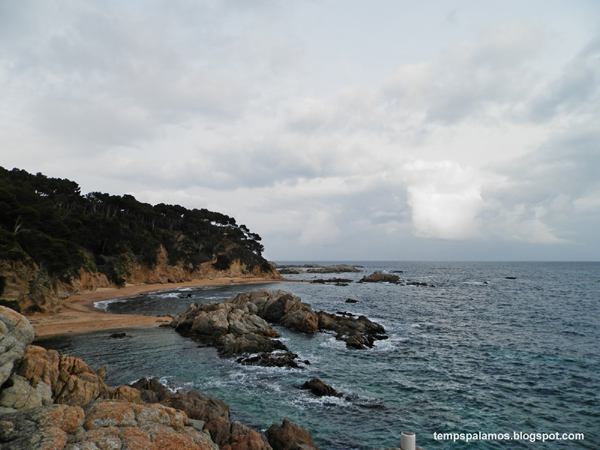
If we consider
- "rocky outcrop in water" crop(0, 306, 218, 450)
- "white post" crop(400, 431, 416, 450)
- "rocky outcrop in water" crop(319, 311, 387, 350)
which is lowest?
"rocky outcrop in water" crop(319, 311, 387, 350)

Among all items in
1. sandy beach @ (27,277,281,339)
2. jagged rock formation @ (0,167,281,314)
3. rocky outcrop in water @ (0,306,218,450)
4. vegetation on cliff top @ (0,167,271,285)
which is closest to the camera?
rocky outcrop in water @ (0,306,218,450)

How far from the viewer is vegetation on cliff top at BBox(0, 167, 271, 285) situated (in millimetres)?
37531

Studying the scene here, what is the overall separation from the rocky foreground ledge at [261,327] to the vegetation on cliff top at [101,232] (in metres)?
19.3

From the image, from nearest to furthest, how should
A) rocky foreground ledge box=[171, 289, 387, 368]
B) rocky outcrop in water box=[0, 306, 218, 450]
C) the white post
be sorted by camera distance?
1. rocky outcrop in water box=[0, 306, 218, 450]
2. the white post
3. rocky foreground ledge box=[171, 289, 387, 368]

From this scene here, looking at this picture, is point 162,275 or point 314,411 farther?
point 162,275

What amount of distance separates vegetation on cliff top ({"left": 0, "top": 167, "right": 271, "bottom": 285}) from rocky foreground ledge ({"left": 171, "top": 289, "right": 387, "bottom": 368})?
19284 mm

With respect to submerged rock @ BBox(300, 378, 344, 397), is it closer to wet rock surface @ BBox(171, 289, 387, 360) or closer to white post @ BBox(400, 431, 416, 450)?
wet rock surface @ BBox(171, 289, 387, 360)

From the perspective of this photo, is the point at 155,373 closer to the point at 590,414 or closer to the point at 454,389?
the point at 454,389

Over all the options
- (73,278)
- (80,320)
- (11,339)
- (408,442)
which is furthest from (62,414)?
(73,278)

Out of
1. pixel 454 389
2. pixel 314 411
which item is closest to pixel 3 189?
pixel 314 411

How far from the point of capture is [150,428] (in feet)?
22.8

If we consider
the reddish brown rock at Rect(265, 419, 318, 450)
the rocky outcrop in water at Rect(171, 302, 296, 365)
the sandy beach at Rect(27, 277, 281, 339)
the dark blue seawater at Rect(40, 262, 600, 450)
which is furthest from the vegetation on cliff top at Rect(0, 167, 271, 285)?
the reddish brown rock at Rect(265, 419, 318, 450)

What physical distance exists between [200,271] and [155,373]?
258ft

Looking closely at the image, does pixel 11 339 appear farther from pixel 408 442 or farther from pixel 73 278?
pixel 73 278
